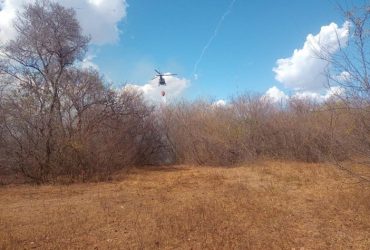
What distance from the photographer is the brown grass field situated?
6.26 metres

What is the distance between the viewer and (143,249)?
5910 millimetres

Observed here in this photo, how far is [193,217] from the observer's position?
7.75 meters

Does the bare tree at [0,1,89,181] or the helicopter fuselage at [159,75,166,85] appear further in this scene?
the helicopter fuselage at [159,75,166,85]

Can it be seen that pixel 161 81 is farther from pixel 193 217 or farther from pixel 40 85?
pixel 193 217

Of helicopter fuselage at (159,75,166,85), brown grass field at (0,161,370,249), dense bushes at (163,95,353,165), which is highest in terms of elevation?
helicopter fuselage at (159,75,166,85)

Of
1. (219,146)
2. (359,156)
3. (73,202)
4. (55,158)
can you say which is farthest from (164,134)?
(359,156)

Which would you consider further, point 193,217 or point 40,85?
point 40,85

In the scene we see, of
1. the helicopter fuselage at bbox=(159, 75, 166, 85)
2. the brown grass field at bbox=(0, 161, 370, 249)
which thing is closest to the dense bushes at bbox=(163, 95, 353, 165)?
the helicopter fuselage at bbox=(159, 75, 166, 85)

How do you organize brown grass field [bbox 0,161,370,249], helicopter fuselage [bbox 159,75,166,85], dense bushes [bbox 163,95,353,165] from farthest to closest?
helicopter fuselage [bbox 159,75,166,85], dense bushes [bbox 163,95,353,165], brown grass field [bbox 0,161,370,249]

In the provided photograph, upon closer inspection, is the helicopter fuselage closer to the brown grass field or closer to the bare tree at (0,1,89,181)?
the bare tree at (0,1,89,181)

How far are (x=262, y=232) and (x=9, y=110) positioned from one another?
11221 mm

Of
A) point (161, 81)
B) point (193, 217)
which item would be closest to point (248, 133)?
point (161, 81)

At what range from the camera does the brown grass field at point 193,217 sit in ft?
20.5

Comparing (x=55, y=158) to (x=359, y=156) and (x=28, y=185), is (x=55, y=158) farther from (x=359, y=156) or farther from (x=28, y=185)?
(x=359, y=156)
